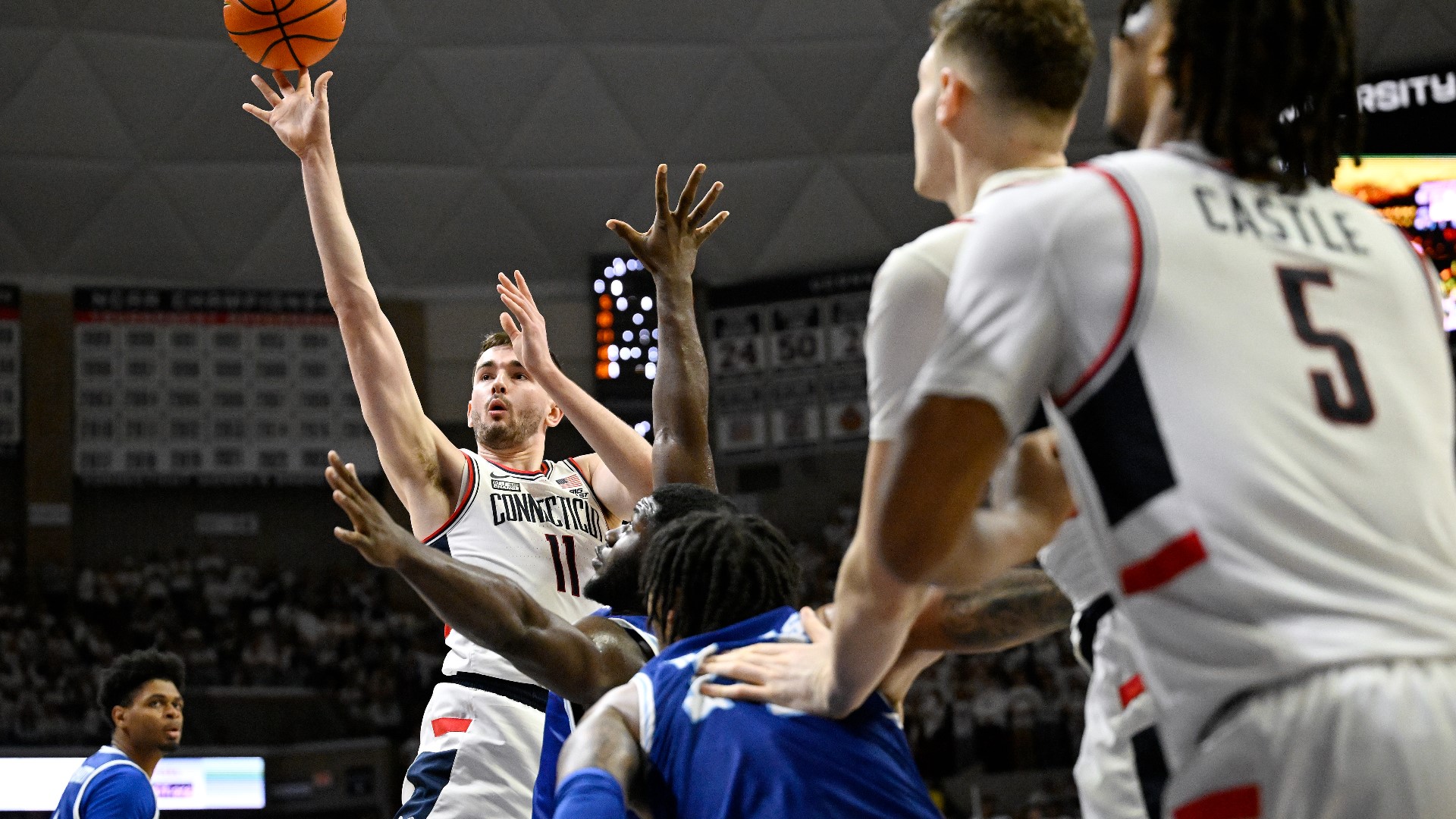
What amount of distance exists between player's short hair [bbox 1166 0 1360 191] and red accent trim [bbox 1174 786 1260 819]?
89 cm

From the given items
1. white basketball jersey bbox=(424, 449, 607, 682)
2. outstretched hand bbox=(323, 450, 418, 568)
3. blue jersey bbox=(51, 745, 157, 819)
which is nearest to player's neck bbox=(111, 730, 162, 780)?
blue jersey bbox=(51, 745, 157, 819)

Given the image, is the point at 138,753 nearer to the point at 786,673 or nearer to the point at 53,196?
the point at 786,673

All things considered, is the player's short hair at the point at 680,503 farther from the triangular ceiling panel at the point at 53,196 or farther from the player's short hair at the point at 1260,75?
the triangular ceiling panel at the point at 53,196

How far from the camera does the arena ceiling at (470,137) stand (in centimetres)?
1872

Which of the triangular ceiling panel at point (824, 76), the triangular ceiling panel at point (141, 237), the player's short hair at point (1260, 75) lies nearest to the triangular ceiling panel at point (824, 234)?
the triangular ceiling panel at point (824, 76)

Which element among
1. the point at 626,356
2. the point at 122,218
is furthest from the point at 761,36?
the point at 122,218

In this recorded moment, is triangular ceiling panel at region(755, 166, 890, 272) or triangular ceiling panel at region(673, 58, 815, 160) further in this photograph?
triangular ceiling panel at region(755, 166, 890, 272)

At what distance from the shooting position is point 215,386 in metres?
18.8

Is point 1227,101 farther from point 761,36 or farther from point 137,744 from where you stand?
point 761,36

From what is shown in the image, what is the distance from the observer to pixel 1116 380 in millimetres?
1935

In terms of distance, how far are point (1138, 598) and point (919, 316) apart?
0.72 m

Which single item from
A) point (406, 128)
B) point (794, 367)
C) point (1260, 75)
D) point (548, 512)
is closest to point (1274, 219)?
point (1260, 75)

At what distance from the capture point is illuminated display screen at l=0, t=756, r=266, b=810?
38.9ft

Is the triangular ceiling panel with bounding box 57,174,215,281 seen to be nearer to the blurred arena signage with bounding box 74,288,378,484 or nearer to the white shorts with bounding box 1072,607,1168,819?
the blurred arena signage with bounding box 74,288,378,484
